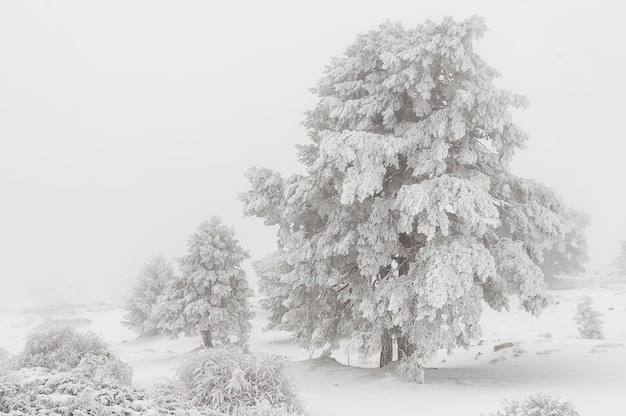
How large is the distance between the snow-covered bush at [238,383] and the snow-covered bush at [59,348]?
3104mm

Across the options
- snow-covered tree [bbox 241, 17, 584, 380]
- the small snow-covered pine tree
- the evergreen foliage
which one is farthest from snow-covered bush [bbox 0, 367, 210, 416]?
the small snow-covered pine tree

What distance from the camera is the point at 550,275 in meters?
35.6

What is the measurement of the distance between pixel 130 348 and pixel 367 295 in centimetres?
2078

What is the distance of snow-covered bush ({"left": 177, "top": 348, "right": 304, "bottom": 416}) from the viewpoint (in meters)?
6.50

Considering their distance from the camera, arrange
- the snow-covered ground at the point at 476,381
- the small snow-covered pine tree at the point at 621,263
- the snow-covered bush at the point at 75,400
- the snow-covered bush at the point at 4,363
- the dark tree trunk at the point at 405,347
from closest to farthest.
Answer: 1. the snow-covered bush at the point at 75,400
2. the snow-covered bush at the point at 4,363
3. the snow-covered ground at the point at 476,381
4. the dark tree trunk at the point at 405,347
5. the small snow-covered pine tree at the point at 621,263

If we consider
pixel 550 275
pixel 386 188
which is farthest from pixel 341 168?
pixel 550 275

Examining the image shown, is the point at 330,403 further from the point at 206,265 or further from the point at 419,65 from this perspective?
the point at 206,265

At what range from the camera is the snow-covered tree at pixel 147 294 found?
91.5 ft

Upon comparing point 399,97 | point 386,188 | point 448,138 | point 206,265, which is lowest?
point 206,265

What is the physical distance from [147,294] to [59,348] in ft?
63.6

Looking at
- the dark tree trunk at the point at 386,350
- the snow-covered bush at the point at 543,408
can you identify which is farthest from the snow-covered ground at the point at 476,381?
the dark tree trunk at the point at 386,350

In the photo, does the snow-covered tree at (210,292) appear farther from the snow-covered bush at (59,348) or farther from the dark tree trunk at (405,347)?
the dark tree trunk at (405,347)

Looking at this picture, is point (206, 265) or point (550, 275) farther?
point (550, 275)

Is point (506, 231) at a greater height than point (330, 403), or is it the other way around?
point (506, 231)
